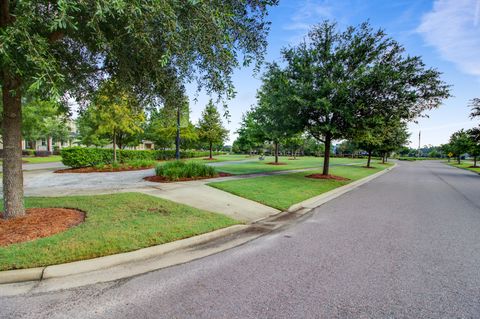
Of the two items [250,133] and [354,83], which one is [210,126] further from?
[354,83]

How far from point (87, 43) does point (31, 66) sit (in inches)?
73.7

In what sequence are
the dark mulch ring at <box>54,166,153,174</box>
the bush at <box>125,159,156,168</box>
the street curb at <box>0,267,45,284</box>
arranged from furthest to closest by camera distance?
the bush at <box>125,159,156,168</box>, the dark mulch ring at <box>54,166,153,174</box>, the street curb at <box>0,267,45,284</box>

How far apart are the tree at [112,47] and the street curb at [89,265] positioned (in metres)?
2.42

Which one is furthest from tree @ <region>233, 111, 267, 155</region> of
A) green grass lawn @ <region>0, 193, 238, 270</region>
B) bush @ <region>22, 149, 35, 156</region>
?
bush @ <region>22, 149, 35, 156</region>

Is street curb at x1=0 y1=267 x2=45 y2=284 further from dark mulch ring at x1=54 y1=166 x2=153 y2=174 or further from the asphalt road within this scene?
dark mulch ring at x1=54 y1=166 x2=153 y2=174

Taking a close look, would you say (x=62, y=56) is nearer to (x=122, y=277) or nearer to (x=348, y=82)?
(x=122, y=277)

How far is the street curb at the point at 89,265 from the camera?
3182 millimetres

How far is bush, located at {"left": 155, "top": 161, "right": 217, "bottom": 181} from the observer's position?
1142cm

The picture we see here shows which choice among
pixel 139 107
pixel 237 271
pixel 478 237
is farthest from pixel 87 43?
pixel 478 237

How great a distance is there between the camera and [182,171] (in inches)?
464

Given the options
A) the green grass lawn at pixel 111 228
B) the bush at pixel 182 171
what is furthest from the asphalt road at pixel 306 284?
the bush at pixel 182 171

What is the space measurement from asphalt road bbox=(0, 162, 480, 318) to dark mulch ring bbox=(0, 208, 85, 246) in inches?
72.3

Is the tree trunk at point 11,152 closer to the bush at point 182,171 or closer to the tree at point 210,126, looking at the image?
the bush at point 182,171

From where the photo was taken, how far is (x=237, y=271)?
3551 millimetres
